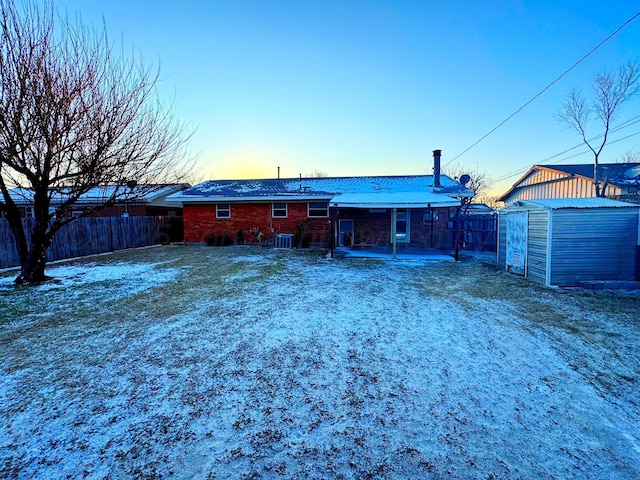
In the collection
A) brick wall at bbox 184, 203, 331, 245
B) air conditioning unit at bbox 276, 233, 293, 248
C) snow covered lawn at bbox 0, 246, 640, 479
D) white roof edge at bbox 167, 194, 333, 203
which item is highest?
white roof edge at bbox 167, 194, 333, 203

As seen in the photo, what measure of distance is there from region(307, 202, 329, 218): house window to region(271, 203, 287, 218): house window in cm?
129

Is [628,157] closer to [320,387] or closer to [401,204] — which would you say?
[401,204]

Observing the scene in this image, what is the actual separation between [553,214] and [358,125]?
10.4 metres

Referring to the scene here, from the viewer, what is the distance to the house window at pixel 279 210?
15.9m

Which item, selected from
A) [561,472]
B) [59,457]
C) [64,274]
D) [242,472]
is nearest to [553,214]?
[561,472]

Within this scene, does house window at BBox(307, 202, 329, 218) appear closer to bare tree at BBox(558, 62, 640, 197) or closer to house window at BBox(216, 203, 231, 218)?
house window at BBox(216, 203, 231, 218)

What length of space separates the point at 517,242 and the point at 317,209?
30.5 ft

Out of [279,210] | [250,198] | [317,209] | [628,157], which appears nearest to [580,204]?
[317,209]

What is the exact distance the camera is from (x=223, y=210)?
1656 cm

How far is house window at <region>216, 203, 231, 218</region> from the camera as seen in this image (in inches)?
650

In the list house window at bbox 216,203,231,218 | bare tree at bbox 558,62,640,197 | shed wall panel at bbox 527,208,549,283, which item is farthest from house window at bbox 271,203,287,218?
bare tree at bbox 558,62,640,197

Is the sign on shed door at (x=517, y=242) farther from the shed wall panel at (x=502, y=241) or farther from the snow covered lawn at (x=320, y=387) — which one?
the snow covered lawn at (x=320, y=387)

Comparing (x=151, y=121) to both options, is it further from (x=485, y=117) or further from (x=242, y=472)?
(x=485, y=117)

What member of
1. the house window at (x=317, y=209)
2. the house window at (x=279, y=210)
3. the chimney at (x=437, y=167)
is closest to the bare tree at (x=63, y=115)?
the house window at (x=279, y=210)
